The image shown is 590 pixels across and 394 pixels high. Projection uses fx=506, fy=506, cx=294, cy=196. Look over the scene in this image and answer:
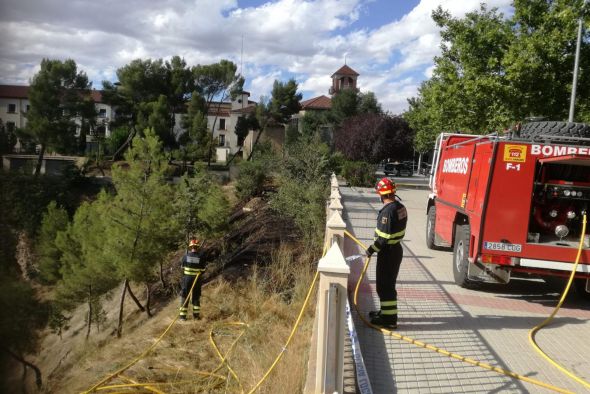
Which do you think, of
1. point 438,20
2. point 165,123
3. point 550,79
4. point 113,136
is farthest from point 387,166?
point 550,79

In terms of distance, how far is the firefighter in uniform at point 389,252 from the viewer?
5.67m

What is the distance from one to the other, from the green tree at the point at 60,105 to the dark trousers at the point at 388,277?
27838 mm

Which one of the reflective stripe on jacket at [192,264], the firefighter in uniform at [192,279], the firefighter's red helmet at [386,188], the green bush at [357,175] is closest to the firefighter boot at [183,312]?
the firefighter in uniform at [192,279]

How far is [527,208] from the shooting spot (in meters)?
6.80

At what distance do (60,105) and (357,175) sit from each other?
21.5 meters

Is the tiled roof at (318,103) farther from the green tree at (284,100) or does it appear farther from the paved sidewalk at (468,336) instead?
the paved sidewalk at (468,336)

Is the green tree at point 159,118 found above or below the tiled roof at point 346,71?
below

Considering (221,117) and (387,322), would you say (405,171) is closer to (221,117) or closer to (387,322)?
(221,117)

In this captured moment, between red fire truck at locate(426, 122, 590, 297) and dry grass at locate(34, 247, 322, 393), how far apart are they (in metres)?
2.61

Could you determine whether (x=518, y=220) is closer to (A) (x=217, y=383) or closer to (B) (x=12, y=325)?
(A) (x=217, y=383)

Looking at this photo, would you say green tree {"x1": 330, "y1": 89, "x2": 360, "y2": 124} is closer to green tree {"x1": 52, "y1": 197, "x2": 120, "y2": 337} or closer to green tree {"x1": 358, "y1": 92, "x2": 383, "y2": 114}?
green tree {"x1": 358, "y1": 92, "x2": 383, "y2": 114}

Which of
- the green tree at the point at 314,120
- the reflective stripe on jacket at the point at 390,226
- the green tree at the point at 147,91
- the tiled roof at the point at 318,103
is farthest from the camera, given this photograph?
the tiled roof at the point at 318,103

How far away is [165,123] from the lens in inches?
1823

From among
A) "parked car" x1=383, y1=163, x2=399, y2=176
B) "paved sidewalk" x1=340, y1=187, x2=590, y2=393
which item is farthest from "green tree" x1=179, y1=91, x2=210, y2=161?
"paved sidewalk" x1=340, y1=187, x2=590, y2=393
